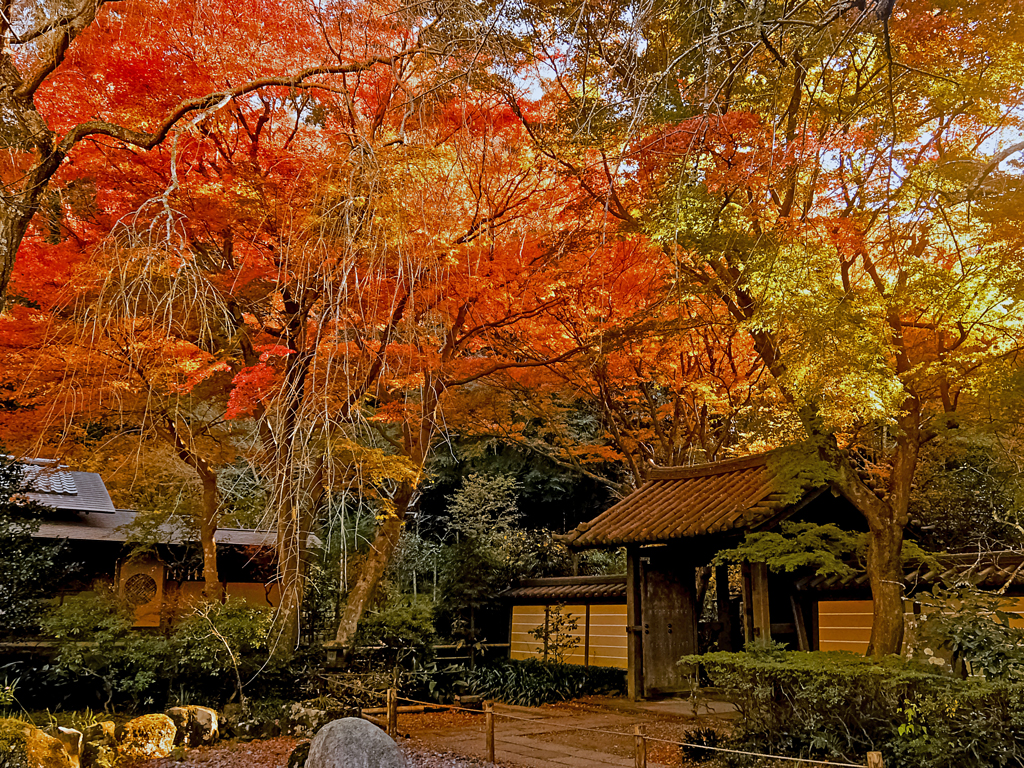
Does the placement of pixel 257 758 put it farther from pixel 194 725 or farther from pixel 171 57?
pixel 171 57

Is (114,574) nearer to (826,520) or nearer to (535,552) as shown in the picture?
(535,552)

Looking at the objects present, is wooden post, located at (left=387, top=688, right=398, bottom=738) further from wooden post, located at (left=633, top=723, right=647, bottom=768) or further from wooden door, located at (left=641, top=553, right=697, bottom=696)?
wooden door, located at (left=641, top=553, right=697, bottom=696)

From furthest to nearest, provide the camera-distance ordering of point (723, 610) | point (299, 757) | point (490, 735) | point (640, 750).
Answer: point (723, 610), point (490, 735), point (299, 757), point (640, 750)

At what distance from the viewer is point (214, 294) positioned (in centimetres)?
362

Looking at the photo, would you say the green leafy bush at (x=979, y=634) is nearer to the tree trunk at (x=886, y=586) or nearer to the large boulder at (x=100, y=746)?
the tree trunk at (x=886, y=586)

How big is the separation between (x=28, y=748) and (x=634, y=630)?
26.2 feet

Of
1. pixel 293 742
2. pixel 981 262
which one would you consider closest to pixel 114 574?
pixel 293 742

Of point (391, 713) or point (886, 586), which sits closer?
point (886, 586)

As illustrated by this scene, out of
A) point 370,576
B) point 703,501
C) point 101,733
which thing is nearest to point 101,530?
point 370,576

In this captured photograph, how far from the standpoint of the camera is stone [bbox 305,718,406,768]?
6.77 m

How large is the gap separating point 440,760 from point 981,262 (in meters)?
7.34

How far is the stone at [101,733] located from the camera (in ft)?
26.5

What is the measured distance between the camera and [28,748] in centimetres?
683

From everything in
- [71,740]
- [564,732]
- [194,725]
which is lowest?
[564,732]
